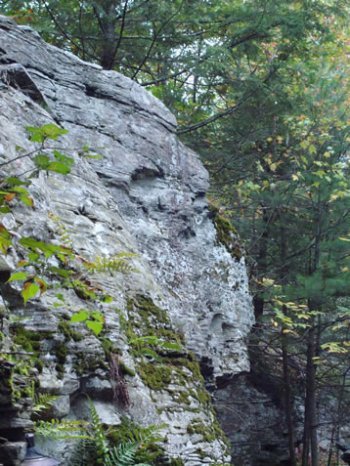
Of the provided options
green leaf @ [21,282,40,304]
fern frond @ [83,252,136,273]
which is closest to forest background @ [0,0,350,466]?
fern frond @ [83,252,136,273]

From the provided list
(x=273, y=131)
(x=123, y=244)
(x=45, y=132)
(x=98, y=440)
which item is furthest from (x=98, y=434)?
(x=273, y=131)

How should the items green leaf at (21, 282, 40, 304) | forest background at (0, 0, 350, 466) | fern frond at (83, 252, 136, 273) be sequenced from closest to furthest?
green leaf at (21, 282, 40, 304)
fern frond at (83, 252, 136, 273)
forest background at (0, 0, 350, 466)

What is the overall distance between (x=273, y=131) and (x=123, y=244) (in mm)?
6322

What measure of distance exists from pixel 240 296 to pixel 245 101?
403 centimetres

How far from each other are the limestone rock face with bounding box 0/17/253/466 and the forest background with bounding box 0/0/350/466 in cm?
183

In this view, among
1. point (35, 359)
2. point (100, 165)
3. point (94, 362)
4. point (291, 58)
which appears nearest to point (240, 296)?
point (100, 165)

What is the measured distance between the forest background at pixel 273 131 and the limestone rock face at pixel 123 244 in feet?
6.01

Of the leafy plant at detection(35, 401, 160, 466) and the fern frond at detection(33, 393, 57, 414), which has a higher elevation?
the fern frond at detection(33, 393, 57, 414)

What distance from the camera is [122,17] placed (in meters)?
8.73

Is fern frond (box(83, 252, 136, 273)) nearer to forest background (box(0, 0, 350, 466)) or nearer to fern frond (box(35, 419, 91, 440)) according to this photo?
fern frond (box(35, 419, 91, 440))

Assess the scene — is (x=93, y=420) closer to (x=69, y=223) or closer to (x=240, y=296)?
(x=69, y=223)

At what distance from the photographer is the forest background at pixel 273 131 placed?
9.05 meters

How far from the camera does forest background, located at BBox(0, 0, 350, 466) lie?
905cm

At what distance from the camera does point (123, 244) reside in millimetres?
5066
